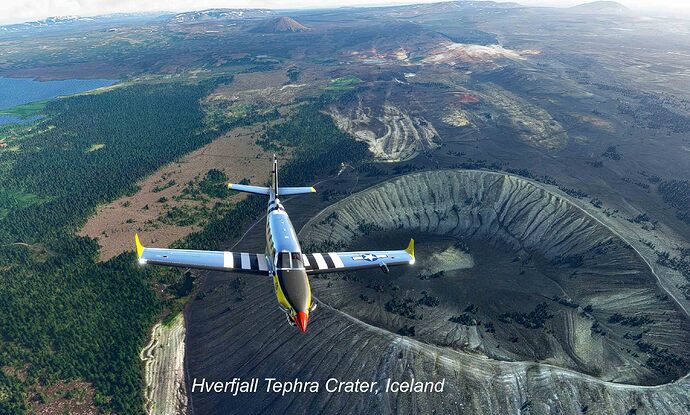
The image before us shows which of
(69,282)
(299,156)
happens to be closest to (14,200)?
(69,282)

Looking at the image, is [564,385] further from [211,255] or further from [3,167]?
[3,167]

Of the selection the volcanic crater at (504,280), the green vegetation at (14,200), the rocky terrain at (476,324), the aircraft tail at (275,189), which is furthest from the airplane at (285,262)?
the green vegetation at (14,200)

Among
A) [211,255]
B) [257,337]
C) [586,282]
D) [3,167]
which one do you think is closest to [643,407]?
[586,282]

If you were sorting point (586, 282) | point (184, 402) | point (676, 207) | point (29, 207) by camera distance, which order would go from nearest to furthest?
1. point (184, 402)
2. point (586, 282)
3. point (676, 207)
4. point (29, 207)

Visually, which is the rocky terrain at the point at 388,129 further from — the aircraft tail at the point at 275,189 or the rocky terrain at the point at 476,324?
the aircraft tail at the point at 275,189

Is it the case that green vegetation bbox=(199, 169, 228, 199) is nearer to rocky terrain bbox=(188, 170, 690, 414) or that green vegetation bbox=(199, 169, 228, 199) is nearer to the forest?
the forest

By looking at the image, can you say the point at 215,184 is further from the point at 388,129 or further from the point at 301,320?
the point at 301,320

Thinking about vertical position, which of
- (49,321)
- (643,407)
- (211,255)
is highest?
(211,255)

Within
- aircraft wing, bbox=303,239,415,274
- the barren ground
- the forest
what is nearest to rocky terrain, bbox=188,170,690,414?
the forest
